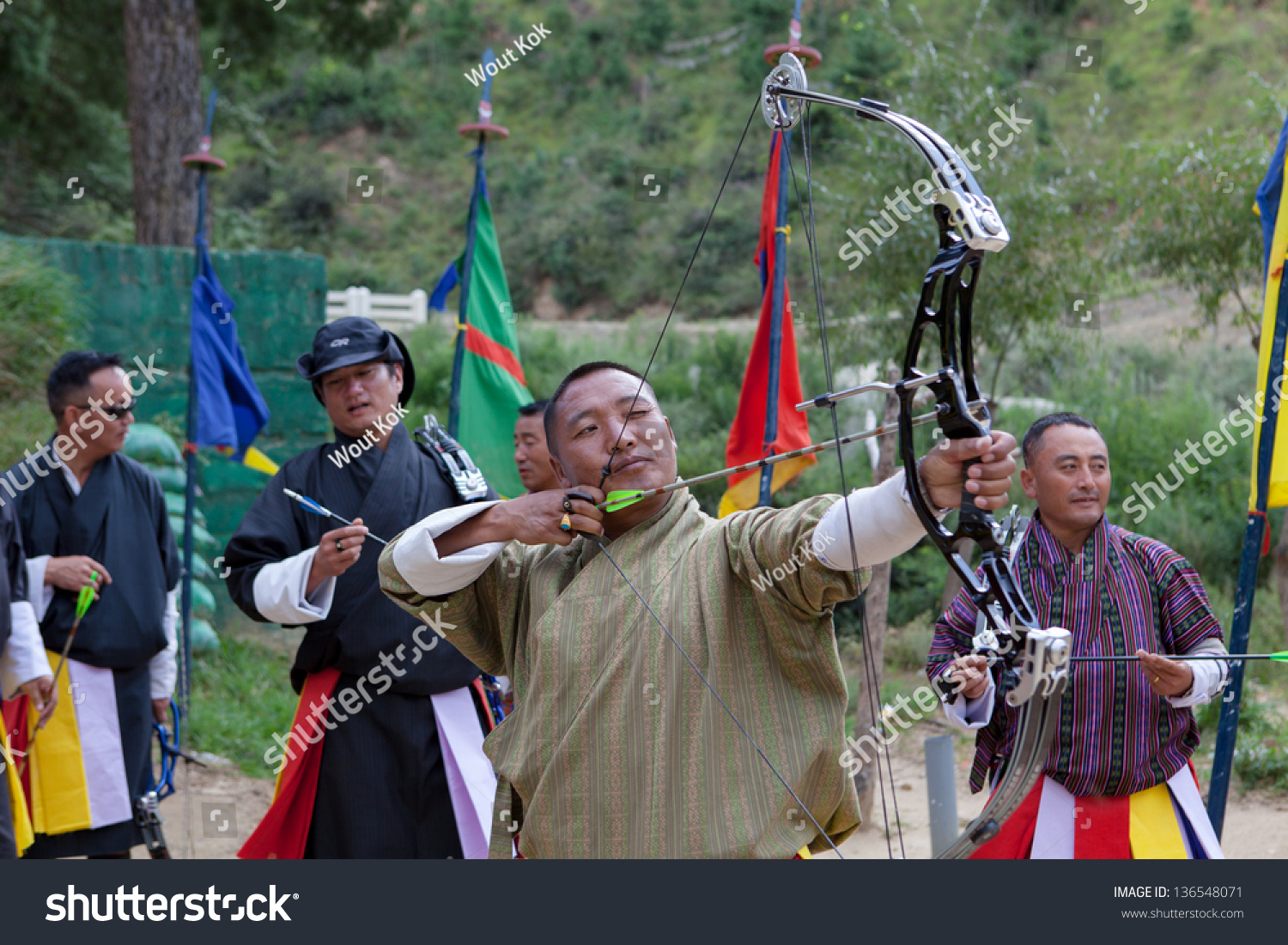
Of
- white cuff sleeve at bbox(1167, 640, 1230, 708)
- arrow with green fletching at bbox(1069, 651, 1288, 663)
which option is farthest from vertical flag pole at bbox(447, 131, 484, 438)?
white cuff sleeve at bbox(1167, 640, 1230, 708)

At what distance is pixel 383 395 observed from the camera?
11.0ft

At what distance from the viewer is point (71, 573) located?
397cm

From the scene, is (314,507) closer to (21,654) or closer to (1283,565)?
(21,654)

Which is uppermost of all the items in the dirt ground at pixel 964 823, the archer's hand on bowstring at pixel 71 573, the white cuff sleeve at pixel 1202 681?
the archer's hand on bowstring at pixel 71 573

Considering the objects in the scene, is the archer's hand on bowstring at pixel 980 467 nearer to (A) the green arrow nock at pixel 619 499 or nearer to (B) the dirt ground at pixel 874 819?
(A) the green arrow nock at pixel 619 499

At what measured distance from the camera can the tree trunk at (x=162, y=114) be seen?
9672mm

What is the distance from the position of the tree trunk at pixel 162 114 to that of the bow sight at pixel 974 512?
355 inches

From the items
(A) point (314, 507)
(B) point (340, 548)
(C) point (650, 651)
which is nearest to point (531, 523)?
(C) point (650, 651)

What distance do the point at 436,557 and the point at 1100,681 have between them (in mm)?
1662

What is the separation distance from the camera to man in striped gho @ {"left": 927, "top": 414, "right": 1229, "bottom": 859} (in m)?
2.71

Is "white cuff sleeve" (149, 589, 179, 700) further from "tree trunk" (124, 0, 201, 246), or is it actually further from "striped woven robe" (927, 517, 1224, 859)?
"tree trunk" (124, 0, 201, 246)

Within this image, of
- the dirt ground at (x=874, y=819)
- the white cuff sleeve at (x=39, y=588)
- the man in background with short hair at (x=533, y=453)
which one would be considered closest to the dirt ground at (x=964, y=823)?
the dirt ground at (x=874, y=819)

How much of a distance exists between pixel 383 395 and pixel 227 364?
305 cm
